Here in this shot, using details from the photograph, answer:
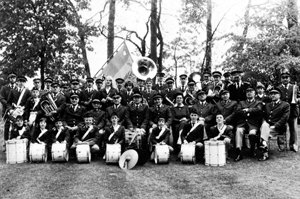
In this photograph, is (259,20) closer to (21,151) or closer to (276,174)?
(276,174)

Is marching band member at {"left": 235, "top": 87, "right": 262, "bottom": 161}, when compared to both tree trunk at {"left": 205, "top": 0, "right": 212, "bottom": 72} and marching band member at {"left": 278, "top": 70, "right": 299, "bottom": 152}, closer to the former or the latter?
marching band member at {"left": 278, "top": 70, "right": 299, "bottom": 152}

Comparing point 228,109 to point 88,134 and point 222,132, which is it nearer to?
point 222,132

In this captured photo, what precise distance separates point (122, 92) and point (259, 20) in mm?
7381

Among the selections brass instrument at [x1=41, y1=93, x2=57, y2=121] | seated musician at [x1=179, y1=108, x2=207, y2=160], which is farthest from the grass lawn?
brass instrument at [x1=41, y1=93, x2=57, y2=121]

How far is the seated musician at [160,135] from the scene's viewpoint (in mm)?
9812

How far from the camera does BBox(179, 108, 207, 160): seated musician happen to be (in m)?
9.60

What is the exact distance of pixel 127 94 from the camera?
11.2 meters

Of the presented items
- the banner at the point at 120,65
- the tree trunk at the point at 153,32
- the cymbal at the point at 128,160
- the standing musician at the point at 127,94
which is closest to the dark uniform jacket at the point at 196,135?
the cymbal at the point at 128,160

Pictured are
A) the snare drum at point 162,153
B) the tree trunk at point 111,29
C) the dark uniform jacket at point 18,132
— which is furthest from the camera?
the tree trunk at point 111,29

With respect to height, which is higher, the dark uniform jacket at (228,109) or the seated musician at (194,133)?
the dark uniform jacket at (228,109)

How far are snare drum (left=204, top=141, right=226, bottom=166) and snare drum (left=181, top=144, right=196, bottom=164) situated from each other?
32 centimetres

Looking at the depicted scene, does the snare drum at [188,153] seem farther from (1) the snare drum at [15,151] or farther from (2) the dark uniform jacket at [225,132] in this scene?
(1) the snare drum at [15,151]

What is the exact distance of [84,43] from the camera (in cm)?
1504

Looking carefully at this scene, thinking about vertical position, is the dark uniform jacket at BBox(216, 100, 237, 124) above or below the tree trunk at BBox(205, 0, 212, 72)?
below
